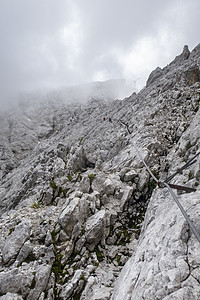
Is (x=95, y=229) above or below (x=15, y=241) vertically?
below

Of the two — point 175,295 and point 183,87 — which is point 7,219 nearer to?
point 175,295

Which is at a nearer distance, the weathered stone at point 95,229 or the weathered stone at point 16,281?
the weathered stone at point 16,281

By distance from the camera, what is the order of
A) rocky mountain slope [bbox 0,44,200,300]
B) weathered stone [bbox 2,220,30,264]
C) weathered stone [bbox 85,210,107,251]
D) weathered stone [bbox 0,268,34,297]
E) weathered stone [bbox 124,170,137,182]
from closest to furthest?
rocky mountain slope [bbox 0,44,200,300] < weathered stone [bbox 0,268,34,297] < weathered stone [bbox 2,220,30,264] < weathered stone [bbox 85,210,107,251] < weathered stone [bbox 124,170,137,182]

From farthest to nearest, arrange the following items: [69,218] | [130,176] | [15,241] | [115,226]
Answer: [130,176]
[69,218]
[115,226]
[15,241]

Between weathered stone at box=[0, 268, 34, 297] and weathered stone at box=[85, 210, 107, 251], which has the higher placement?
weathered stone at box=[0, 268, 34, 297]

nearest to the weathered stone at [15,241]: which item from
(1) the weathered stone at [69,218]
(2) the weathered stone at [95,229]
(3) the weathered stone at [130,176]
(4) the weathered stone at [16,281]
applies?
(4) the weathered stone at [16,281]

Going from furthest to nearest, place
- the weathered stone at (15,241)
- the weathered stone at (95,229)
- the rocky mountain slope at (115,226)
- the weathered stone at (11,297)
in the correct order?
the weathered stone at (95,229)
the weathered stone at (15,241)
the weathered stone at (11,297)
the rocky mountain slope at (115,226)

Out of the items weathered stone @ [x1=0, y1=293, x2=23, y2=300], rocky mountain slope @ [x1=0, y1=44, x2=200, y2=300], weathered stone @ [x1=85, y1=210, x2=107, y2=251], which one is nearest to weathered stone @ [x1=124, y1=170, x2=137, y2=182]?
rocky mountain slope @ [x1=0, y1=44, x2=200, y2=300]

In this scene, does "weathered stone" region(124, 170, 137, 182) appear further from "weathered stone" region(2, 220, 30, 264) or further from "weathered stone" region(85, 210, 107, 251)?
"weathered stone" region(2, 220, 30, 264)

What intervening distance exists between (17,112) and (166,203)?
7999cm

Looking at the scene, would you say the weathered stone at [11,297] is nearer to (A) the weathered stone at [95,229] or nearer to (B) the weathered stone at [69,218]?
(B) the weathered stone at [69,218]

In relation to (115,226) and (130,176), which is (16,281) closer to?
(115,226)

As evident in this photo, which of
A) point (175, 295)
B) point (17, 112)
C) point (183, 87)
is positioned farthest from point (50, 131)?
point (175, 295)

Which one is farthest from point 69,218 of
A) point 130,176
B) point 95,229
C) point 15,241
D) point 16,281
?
point 130,176
